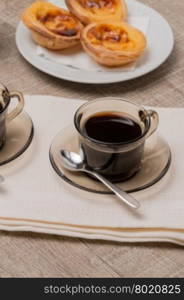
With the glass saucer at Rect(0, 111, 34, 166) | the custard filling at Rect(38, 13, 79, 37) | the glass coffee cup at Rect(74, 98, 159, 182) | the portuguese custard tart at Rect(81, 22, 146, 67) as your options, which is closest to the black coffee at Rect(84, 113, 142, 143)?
the glass coffee cup at Rect(74, 98, 159, 182)

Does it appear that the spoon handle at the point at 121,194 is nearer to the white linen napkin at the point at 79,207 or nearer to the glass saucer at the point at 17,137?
the white linen napkin at the point at 79,207

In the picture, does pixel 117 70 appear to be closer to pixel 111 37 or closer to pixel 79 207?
pixel 111 37

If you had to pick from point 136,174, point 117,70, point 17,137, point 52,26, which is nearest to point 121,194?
point 136,174

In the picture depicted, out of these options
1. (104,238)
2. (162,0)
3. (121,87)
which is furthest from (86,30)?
(104,238)

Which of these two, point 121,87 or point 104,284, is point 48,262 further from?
point 121,87

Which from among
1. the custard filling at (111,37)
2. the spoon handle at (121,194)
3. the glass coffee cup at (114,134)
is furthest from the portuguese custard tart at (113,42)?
the spoon handle at (121,194)

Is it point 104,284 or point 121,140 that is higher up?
point 121,140

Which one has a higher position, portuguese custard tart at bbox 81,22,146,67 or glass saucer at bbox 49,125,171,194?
portuguese custard tart at bbox 81,22,146,67

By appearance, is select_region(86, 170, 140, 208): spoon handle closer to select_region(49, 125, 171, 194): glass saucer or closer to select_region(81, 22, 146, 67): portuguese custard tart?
select_region(49, 125, 171, 194): glass saucer

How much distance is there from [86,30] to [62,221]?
533 mm

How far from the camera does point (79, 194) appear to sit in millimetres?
967

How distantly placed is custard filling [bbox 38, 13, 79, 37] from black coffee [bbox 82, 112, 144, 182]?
38cm

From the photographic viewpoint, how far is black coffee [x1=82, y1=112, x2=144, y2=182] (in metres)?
0.96

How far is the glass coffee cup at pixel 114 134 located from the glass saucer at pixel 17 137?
0.39ft
